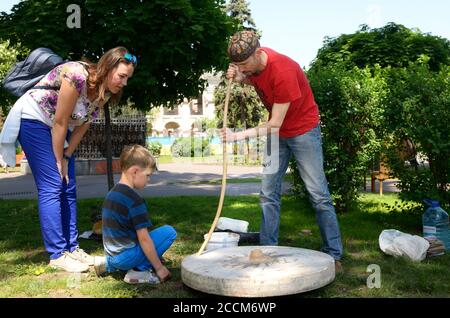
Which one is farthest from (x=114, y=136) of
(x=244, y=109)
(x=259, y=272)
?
(x=244, y=109)

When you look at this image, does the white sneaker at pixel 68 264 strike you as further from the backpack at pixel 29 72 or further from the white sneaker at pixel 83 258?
the backpack at pixel 29 72

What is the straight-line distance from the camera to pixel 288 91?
12.3ft

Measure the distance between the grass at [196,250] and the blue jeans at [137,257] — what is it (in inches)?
4.9

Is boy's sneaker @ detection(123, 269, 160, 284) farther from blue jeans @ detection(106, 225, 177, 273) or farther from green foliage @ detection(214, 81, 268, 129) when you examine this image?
green foliage @ detection(214, 81, 268, 129)

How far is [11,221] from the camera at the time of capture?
6.79 m

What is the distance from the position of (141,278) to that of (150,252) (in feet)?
0.72

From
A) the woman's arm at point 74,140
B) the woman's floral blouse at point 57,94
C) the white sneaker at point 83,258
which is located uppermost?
the woman's floral blouse at point 57,94

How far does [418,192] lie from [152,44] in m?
3.53

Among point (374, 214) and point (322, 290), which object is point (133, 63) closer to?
point (322, 290)

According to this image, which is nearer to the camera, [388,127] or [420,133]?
[420,133]

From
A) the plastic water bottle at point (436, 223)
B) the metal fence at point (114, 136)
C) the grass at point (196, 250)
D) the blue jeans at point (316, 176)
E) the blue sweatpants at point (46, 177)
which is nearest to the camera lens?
the grass at point (196, 250)

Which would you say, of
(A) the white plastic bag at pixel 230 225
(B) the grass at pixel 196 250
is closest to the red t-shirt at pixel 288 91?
(B) the grass at pixel 196 250

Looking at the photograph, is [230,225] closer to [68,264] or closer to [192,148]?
[68,264]

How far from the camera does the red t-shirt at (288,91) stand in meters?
3.76
